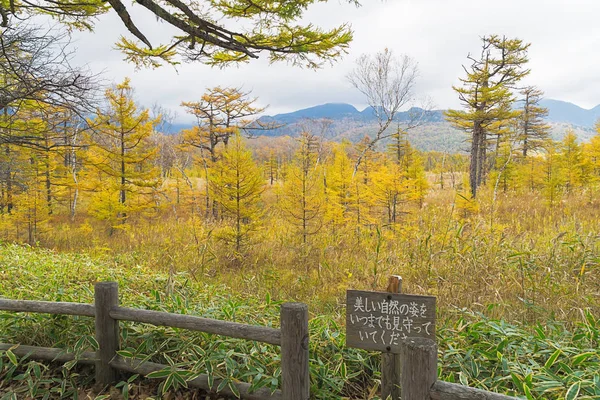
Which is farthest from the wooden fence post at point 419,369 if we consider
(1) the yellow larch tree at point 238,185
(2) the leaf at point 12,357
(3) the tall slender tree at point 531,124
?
(3) the tall slender tree at point 531,124

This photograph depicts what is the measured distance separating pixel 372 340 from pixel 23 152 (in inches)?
516

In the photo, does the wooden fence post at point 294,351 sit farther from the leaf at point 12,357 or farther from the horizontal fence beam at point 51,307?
the leaf at point 12,357

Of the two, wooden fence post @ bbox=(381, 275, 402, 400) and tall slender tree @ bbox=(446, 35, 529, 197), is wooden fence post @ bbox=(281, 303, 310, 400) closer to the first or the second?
wooden fence post @ bbox=(381, 275, 402, 400)

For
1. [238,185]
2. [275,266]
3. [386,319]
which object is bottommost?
[275,266]

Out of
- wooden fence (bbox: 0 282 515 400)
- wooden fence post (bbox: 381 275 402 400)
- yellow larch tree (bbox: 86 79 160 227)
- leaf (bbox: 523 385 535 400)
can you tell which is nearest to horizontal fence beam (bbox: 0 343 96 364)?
wooden fence (bbox: 0 282 515 400)

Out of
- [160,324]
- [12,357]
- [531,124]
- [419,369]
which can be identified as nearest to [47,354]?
[12,357]

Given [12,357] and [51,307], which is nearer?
[12,357]

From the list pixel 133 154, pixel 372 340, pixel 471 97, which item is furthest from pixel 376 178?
pixel 471 97

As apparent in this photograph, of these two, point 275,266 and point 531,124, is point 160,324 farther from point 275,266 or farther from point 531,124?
point 531,124

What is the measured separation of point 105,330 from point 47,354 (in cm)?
61

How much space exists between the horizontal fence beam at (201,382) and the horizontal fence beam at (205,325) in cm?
32

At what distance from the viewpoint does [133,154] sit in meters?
12.7

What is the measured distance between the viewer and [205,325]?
248 centimetres

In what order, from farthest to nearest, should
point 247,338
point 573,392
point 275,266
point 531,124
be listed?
point 531,124 → point 275,266 → point 247,338 → point 573,392
